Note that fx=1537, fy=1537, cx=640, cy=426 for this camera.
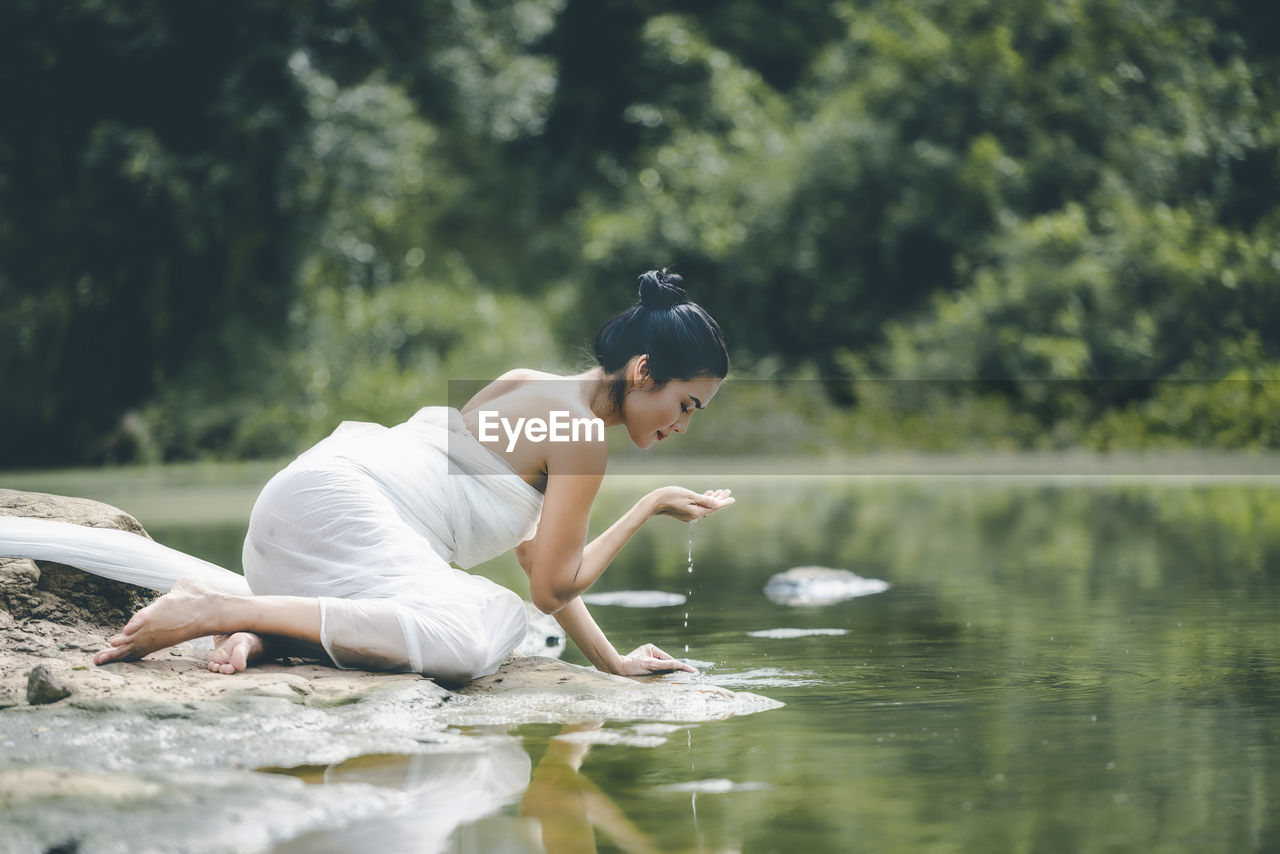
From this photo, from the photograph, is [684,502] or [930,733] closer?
[930,733]

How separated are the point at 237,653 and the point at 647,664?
3.73ft

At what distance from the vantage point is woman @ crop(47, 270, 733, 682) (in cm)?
396

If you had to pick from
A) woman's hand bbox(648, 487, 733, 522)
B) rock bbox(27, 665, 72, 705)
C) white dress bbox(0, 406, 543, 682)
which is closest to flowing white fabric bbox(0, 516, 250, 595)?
white dress bbox(0, 406, 543, 682)

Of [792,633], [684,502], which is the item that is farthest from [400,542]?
[792,633]

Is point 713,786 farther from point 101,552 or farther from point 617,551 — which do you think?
point 101,552

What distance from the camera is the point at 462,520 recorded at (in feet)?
14.2

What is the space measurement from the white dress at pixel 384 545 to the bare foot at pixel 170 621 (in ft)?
0.97

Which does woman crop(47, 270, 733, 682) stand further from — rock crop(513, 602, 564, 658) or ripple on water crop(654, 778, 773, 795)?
ripple on water crop(654, 778, 773, 795)

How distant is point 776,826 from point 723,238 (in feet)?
62.8

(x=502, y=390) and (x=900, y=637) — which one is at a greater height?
(x=502, y=390)

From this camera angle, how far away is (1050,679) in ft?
14.1

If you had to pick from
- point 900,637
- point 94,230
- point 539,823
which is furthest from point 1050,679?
point 94,230

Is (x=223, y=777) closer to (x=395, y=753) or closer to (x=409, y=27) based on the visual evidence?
(x=395, y=753)

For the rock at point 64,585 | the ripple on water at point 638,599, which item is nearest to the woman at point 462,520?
the rock at point 64,585
